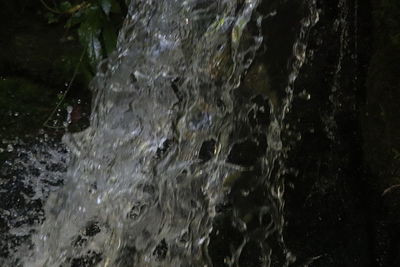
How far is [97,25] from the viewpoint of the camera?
7.84ft

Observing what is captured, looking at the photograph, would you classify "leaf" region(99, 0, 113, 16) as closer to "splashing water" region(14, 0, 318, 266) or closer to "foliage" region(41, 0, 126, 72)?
"foliage" region(41, 0, 126, 72)

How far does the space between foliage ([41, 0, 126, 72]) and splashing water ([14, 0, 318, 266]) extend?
43cm

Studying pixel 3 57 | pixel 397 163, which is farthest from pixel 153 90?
pixel 3 57

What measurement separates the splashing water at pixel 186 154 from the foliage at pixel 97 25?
43 cm

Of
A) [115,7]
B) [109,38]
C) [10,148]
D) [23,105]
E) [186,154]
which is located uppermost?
[115,7]

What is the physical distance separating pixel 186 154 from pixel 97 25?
899 mm

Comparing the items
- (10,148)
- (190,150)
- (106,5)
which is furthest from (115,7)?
(190,150)

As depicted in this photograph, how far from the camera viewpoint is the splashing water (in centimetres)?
171

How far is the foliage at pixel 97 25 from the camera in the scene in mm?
2379

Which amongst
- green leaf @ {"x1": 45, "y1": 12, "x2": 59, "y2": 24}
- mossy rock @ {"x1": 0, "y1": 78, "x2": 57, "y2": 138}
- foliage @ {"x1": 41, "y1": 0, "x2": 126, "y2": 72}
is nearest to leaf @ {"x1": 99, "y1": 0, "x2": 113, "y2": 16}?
foliage @ {"x1": 41, "y1": 0, "x2": 126, "y2": 72}

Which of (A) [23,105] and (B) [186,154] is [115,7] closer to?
(A) [23,105]

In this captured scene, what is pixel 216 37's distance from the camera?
173 centimetres

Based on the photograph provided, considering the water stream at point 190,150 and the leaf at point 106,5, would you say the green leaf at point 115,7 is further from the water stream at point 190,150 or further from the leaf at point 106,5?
the water stream at point 190,150

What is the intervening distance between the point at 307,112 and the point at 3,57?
129 cm
